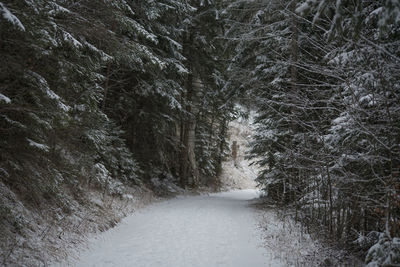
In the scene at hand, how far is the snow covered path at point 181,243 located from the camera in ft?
16.2

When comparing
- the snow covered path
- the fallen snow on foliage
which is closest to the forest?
the snow covered path

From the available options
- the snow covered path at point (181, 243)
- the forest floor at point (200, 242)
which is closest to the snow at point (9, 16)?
the forest floor at point (200, 242)

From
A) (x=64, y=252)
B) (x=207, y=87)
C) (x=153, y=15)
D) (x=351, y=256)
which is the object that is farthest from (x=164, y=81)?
(x=351, y=256)

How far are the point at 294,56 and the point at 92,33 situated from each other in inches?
232

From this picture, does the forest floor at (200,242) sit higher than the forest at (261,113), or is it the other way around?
the forest at (261,113)

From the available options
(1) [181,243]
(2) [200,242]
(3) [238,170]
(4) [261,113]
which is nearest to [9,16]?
(1) [181,243]

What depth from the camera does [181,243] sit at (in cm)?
590

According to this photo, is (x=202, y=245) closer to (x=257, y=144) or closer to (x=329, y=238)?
(x=329, y=238)

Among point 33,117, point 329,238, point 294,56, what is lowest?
point 329,238

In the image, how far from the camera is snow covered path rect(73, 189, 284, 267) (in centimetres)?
494

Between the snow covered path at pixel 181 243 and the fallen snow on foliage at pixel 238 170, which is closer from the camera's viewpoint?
the snow covered path at pixel 181 243

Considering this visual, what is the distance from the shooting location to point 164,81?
12305 mm

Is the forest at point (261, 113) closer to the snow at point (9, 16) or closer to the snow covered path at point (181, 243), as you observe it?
the snow at point (9, 16)

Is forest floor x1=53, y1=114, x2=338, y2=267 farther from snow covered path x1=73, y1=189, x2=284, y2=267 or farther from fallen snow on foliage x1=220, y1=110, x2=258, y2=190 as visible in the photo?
fallen snow on foliage x1=220, y1=110, x2=258, y2=190
